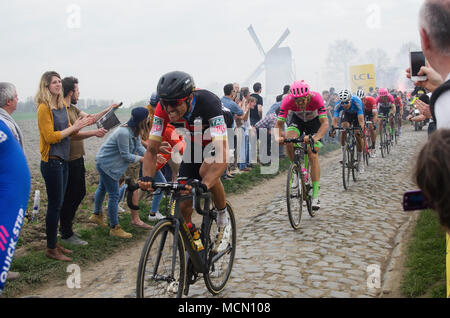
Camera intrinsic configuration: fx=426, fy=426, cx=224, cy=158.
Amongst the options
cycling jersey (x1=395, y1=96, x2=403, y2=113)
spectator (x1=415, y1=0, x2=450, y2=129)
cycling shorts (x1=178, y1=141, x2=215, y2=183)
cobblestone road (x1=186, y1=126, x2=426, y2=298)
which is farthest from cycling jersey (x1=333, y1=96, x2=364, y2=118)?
spectator (x1=415, y1=0, x2=450, y2=129)

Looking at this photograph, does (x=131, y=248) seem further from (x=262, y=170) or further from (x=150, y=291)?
(x=262, y=170)

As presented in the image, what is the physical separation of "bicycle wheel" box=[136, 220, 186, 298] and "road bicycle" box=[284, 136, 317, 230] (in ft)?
11.7

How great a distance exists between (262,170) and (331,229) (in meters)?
6.53

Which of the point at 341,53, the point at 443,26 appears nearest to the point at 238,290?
the point at 443,26

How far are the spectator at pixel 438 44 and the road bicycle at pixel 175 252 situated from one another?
219 cm

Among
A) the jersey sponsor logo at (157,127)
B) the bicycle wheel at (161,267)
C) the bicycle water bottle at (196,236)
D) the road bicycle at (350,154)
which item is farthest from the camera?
the road bicycle at (350,154)

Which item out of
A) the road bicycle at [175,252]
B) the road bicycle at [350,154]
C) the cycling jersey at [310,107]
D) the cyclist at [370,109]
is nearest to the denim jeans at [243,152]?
the road bicycle at [350,154]

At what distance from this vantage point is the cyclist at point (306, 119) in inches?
299

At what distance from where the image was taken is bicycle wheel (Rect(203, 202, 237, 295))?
4578mm

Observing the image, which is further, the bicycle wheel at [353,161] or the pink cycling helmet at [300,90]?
the bicycle wheel at [353,161]

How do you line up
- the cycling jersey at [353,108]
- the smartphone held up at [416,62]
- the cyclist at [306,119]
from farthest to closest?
the cycling jersey at [353,108] → the cyclist at [306,119] → the smartphone held up at [416,62]

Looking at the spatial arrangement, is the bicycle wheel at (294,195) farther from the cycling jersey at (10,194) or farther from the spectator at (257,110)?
the spectator at (257,110)

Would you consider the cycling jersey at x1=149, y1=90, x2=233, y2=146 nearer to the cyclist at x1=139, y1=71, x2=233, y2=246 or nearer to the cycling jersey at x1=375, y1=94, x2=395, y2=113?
the cyclist at x1=139, y1=71, x2=233, y2=246

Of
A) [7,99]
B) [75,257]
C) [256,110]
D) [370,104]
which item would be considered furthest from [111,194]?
[370,104]
